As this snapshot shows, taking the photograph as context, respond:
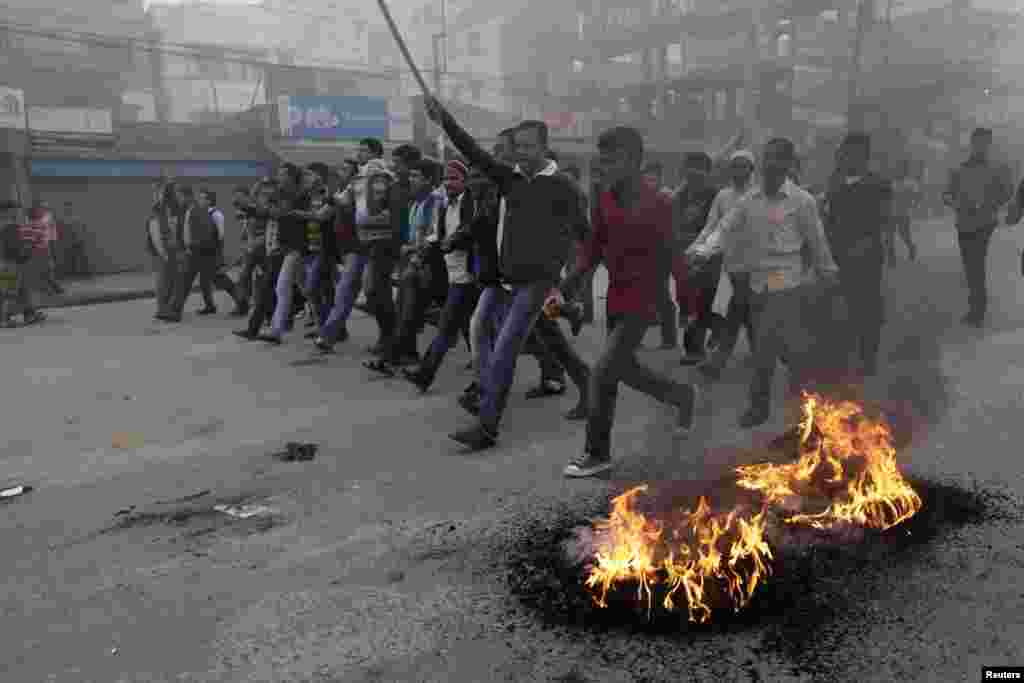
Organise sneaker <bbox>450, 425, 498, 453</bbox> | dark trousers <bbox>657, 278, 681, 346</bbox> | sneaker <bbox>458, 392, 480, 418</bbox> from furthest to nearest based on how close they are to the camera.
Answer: dark trousers <bbox>657, 278, 681, 346</bbox>
sneaker <bbox>458, 392, 480, 418</bbox>
sneaker <bbox>450, 425, 498, 453</bbox>

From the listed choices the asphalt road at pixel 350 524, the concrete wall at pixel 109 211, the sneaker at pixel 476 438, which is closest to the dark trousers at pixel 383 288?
the asphalt road at pixel 350 524

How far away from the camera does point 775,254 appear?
5.66 metres

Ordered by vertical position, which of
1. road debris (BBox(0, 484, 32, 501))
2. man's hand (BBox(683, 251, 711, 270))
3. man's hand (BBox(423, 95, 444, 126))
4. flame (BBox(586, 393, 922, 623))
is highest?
man's hand (BBox(423, 95, 444, 126))

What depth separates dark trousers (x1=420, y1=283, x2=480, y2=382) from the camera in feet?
21.7

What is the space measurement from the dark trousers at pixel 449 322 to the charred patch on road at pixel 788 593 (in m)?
2.77

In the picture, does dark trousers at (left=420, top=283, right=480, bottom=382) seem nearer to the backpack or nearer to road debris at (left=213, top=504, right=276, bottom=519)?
road debris at (left=213, top=504, right=276, bottom=519)

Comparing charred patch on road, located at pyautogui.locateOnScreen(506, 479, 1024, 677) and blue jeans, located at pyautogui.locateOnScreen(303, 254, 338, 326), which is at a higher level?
blue jeans, located at pyautogui.locateOnScreen(303, 254, 338, 326)

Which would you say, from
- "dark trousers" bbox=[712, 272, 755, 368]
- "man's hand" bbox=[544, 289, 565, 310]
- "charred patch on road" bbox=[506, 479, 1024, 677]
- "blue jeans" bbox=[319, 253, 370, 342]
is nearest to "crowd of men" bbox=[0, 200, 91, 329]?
"blue jeans" bbox=[319, 253, 370, 342]

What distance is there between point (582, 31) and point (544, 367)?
4419 centimetres

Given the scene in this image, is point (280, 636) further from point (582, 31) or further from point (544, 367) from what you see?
point (582, 31)

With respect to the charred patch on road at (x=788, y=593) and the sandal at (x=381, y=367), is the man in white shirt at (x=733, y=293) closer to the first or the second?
the sandal at (x=381, y=367)

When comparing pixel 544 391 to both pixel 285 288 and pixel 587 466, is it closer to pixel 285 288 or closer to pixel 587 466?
pixel 587 466

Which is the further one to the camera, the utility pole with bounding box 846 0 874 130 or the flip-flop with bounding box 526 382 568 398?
the utility pole with bounding box 846 0 874 130

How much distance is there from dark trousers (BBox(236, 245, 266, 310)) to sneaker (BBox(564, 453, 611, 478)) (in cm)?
643
